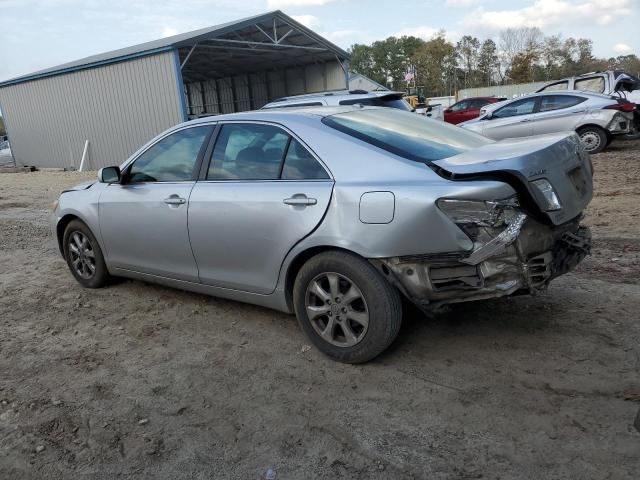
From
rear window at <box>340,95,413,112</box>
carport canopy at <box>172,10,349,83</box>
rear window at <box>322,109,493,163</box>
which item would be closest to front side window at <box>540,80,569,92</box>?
rear window at <box>340,95,413,112</box>

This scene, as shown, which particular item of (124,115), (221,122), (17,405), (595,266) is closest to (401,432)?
(17,405)

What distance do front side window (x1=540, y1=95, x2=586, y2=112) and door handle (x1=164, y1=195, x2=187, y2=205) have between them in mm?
10583

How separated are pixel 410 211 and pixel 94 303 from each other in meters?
3.27

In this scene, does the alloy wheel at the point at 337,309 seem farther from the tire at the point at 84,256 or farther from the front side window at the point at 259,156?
the tire at the point at 84,256

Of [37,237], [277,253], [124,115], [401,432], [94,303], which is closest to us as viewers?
[401,432]

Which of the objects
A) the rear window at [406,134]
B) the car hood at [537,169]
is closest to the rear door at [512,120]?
the rear window at [406,134]

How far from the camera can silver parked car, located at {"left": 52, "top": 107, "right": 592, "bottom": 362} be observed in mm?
3047

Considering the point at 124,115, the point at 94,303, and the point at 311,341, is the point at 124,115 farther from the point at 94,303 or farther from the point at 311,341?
the point at 311,341

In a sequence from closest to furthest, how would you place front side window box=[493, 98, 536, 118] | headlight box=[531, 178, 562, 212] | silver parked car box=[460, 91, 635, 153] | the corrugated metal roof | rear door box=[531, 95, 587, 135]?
headlight box=[531, 178, 562, 212] → silver parked car box=[460, 91, 635, 153] → rear door box=[531, 95, 587, 135] → front side window box=[493, 98, 536, 118] → the corrugated metal roof

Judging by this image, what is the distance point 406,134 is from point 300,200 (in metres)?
0.90

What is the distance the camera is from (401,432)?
2.80 meters

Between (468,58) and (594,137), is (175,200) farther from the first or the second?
(468,58)

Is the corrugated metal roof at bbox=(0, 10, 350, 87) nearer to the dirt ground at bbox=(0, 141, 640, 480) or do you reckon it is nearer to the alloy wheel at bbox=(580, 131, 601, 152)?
the alloy wheel at bbox=(580, 131, 601, 152)

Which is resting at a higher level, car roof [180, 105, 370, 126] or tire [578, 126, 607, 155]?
car roof [180, 105, 370, 126]
